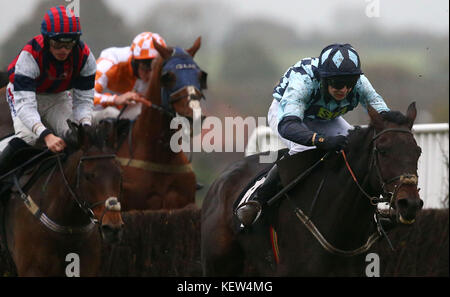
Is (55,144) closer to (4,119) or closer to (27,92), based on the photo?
(27,92)

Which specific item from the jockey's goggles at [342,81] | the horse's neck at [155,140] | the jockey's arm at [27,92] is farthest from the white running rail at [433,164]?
the jockey's arm at [27,92]

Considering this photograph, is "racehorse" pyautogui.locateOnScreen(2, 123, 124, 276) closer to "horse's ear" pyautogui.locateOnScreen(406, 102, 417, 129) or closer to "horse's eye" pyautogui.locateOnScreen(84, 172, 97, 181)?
"horse's eye" pyautogui.locateOnScreen(84, 172, 97, 181)

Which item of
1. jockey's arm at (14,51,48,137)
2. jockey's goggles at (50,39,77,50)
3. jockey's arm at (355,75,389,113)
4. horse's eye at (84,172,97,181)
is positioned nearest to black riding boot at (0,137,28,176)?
jockey's arm at (14,51,48,137)

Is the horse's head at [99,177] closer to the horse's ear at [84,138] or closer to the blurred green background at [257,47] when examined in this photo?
the horse's ear at [84,138]

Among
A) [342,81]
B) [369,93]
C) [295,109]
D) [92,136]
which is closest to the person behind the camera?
[342,81]

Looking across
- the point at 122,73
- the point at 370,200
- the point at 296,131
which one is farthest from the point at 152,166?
the point at 370,200

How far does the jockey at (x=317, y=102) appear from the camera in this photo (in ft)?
18.7

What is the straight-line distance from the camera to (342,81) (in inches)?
225

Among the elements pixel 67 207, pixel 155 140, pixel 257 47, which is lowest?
pixel 67 207

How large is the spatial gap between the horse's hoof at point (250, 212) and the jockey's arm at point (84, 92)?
1447mm

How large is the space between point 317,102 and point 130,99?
305 centimetres

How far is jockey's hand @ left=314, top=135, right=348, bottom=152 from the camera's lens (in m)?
5.63

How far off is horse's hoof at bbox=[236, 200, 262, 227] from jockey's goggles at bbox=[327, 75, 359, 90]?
0.93 meters
